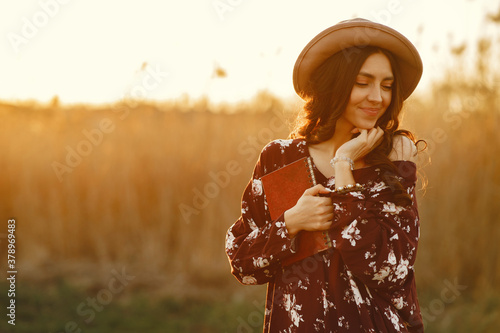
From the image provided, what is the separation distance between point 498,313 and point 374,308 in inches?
121

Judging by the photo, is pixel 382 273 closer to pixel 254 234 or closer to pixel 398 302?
pixel 398 302

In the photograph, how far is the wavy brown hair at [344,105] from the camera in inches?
83.0

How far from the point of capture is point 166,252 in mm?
5836

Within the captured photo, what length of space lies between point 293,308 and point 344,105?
80 centimetres

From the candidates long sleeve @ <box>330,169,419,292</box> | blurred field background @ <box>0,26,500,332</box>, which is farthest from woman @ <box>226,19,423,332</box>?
blurred field background @ <box>0,26,500,332</box>

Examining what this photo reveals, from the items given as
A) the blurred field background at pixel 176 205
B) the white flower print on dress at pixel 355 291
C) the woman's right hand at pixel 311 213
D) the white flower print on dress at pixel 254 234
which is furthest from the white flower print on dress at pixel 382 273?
the blurred field background at pixel 176 205

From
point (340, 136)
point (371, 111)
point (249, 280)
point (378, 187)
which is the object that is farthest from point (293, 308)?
point (371, 111)

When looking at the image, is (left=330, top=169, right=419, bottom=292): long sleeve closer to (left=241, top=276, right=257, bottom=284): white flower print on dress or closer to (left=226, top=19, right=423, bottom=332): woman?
(left=226, top=19, right=423, bottom=332): woman

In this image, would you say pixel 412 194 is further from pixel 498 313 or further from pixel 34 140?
pixel 34 140

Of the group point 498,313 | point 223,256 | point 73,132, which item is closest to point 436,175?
point 498,313

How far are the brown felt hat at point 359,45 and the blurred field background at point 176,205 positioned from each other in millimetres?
2949

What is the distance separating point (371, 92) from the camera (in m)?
2.13

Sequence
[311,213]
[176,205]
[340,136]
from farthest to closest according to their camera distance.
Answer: [176,205] < [340,136] < [311,213]

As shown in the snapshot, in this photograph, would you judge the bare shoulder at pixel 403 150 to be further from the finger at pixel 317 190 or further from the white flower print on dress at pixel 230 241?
the white flower print on dress at pixel 230 241
